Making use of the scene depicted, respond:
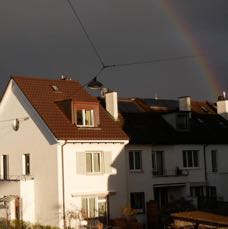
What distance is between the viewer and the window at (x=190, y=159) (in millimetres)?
44688

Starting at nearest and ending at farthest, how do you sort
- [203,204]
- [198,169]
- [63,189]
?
[63,189] → [203,204] → [198,169]

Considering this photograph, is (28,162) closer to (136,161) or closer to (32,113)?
(32,113)

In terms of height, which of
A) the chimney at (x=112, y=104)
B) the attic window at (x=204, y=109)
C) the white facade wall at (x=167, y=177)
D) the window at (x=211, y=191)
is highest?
the attic window at (x=204, y=109)

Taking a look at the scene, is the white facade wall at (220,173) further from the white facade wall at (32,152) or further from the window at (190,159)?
the white facade wall at (32,152)

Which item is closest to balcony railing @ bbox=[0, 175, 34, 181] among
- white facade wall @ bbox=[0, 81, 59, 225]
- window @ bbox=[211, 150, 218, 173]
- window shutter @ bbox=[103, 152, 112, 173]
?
white facade wall @ bbox=[0, 81, 59, 225]

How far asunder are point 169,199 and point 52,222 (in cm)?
1015

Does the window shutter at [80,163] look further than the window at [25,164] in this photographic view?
No

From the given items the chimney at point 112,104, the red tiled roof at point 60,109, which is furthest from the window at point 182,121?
the red tiled roof at point 60,109

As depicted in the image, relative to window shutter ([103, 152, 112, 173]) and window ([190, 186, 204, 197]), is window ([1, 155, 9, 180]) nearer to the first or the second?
window shutter ([103, 152, 112, 173])

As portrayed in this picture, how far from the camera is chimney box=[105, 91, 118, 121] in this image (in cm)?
4381

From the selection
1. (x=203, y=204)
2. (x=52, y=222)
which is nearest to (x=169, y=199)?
(x=203, y=204)

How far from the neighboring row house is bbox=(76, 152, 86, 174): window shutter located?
65 mm

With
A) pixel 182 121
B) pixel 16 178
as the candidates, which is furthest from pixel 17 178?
pixel 182 121

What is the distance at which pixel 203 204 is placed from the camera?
42469 mm
